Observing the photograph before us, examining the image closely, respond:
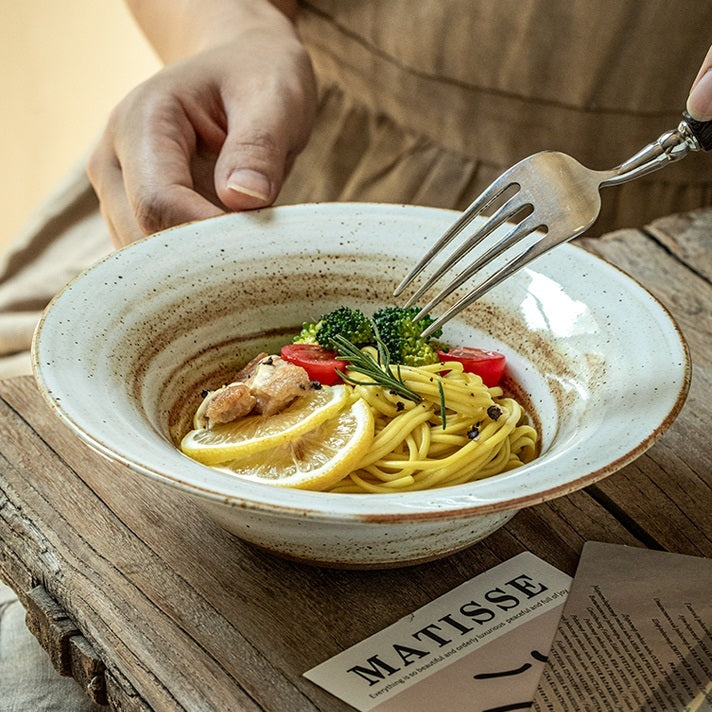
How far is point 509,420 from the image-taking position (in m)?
1.46

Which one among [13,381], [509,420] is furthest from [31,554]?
[509,420]

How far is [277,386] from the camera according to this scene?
4.54 ft

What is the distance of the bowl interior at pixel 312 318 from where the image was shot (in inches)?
42.5

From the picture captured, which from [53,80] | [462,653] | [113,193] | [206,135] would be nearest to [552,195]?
[462,653]

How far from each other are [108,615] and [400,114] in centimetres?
179

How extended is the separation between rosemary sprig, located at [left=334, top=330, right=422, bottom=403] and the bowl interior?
192 millimetres

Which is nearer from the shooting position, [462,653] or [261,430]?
[462,653]

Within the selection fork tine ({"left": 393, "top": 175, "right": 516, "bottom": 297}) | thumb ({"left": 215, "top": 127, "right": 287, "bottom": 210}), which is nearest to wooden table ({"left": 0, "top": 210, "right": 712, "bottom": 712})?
fork tine ({"left": 393, "top": 175, "right": 516, "bottom": 297})

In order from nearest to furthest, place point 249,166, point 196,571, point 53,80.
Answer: point 196,571 < point 249,166 < point 53,80

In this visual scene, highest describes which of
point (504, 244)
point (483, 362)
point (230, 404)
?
point (504, 244)

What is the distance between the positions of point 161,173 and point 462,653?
3.48ft

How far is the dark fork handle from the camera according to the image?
139cm

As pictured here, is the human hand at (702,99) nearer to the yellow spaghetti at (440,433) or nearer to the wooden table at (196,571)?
the wooden table at (196,571)

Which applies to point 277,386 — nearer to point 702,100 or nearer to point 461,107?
point 702,100
